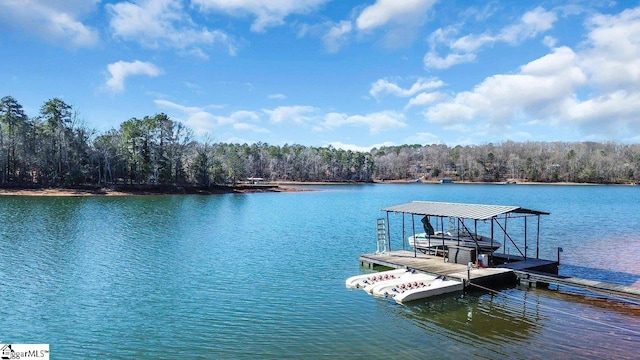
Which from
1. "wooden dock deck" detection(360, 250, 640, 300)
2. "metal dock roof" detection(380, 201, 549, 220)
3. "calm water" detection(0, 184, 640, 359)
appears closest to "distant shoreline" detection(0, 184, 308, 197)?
"calm water" detection(0, 184, 640, 359)

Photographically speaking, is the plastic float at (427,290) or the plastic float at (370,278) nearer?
the plastic float at (427,290)

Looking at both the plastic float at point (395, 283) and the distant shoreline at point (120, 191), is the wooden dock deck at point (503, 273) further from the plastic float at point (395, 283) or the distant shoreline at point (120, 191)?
the distant shoreline at point (120, 191)

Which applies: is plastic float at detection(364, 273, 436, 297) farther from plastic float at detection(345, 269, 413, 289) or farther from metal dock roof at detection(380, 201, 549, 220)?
metal dock roof at detection(380, 201, 549, 220)

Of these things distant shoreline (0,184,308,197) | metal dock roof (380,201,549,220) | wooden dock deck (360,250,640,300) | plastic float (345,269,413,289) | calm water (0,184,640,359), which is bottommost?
calm water (0,184,640,359)

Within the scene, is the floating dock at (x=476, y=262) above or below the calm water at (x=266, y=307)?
above

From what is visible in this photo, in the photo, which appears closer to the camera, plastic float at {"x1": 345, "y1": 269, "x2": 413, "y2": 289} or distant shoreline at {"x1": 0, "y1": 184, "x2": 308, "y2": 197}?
plastic float at {"x1": 345, "y1": 269, "x2": 413, "y2": 289}

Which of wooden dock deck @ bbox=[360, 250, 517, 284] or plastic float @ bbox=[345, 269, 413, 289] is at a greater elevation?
wooden dock deck @ bbox=[360, 250, 517, 284]

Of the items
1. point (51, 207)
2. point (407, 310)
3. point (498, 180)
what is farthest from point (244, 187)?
point (498, 180)

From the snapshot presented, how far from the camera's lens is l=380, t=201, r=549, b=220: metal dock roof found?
20452mm

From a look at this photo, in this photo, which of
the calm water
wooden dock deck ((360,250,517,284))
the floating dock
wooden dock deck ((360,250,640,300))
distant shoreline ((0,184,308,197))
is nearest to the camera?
the calm water

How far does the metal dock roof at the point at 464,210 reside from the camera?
67.1 feet

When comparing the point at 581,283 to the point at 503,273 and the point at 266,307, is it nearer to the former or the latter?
the point at 503,273

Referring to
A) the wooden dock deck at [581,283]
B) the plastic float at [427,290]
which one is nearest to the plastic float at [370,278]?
the plastic float at [427,290]

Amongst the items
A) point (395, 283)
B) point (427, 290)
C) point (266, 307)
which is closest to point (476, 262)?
point (427, 290)
